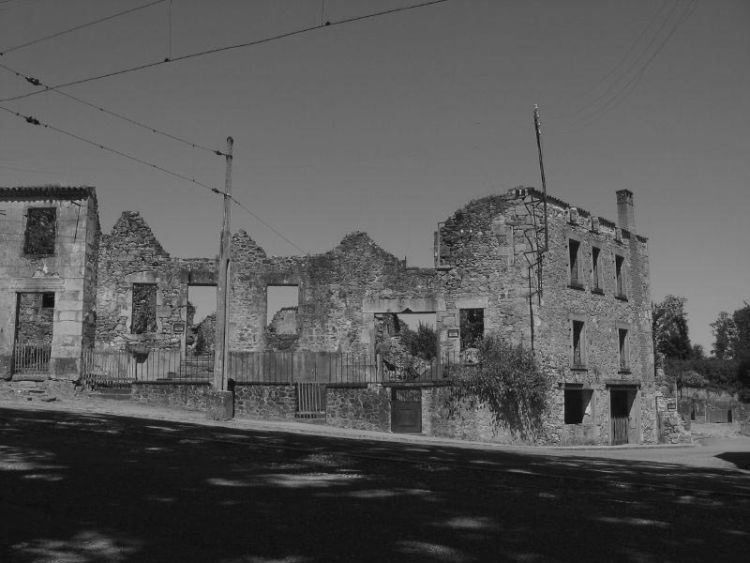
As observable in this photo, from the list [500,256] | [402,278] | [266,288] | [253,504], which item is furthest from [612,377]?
[253,504]

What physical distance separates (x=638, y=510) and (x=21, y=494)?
258 inches

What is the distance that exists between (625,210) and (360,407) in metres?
13.8

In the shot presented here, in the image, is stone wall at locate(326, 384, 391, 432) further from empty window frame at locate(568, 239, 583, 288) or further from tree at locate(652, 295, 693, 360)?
tree at locate(652, 295, 693, 360)

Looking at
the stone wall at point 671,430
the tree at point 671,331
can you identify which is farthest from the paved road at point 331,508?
the tree at point 671,331

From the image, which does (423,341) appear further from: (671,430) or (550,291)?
(550,291)

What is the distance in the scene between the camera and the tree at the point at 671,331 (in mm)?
63000

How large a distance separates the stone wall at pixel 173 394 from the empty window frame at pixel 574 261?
42.0 ft

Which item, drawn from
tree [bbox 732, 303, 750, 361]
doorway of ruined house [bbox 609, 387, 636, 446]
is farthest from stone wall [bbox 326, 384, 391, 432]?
tree [bbox 732, 303, 750, 361]

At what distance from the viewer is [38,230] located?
27.6m

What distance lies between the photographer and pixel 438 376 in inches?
934

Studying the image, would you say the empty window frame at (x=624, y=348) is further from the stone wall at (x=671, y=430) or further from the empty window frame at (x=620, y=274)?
the stone wall at (x=671, y=430)

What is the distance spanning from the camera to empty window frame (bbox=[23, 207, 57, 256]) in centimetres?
2570

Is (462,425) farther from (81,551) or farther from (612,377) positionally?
(81,551)

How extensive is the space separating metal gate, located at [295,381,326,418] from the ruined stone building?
3.97 ft
